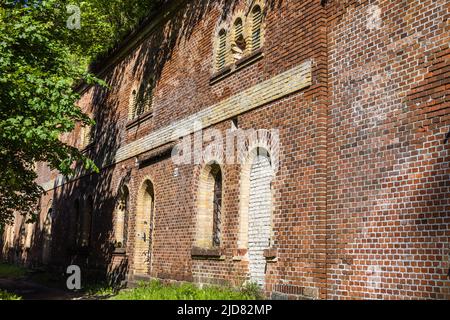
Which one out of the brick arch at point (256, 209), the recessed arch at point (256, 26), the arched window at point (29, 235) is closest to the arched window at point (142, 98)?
the recessed arch at point (256, 26)

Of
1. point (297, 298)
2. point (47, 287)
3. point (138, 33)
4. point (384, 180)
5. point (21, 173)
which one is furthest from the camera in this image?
point (47, 287)

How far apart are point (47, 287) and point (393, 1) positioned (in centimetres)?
1556

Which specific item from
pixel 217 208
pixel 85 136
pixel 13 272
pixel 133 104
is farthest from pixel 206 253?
pixel 13 272

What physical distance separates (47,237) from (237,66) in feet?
55.5

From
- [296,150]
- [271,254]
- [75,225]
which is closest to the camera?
[296,150]

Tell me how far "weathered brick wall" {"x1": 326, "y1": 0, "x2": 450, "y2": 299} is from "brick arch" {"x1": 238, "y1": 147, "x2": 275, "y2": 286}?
1729mm

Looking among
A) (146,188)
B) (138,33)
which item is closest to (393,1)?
(146,188)

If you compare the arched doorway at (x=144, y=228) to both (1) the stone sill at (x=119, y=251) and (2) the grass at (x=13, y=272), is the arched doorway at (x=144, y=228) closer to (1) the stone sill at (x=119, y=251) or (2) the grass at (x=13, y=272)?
(1) the stone sill at (x=119, y=251)

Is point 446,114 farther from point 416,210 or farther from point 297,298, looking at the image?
point 297,298

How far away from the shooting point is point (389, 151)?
6.87 m

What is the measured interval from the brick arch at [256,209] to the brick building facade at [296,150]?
29mm

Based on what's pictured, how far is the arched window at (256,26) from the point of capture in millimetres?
10109

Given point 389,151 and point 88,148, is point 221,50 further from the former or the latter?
point 88,148

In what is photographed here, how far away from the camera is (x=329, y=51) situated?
8.12 m
